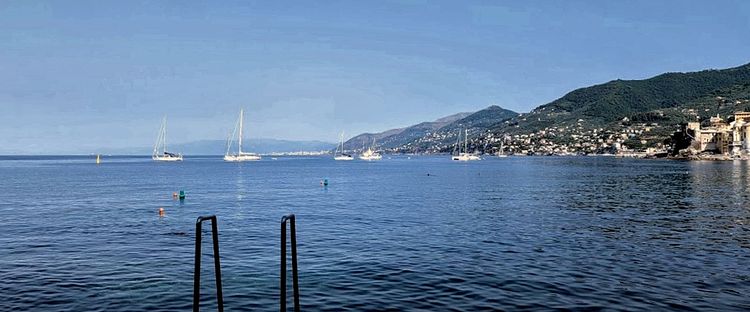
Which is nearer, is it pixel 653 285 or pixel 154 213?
pixel 653 285

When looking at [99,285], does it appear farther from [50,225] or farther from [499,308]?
[50,225]

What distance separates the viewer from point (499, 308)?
20.1 metres

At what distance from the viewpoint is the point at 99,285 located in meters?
23.4

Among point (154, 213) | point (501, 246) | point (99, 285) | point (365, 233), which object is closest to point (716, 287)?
point (501, 246)

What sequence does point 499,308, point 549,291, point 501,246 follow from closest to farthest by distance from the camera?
point 499,308 → point 549,291 → point 501,246

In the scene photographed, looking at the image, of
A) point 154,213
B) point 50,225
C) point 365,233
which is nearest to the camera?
point 365,233

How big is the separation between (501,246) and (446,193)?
144 ft

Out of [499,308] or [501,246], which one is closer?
[499,308]

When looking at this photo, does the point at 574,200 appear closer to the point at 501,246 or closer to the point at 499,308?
the point at 501,246

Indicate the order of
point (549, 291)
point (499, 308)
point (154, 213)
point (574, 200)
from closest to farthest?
point (499, 308) < point (549, 291) < point (154, 213) < point (574, 200)

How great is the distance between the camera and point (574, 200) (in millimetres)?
62688

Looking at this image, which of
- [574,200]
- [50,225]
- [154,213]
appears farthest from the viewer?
[574,200]

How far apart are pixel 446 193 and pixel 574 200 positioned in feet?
60.1

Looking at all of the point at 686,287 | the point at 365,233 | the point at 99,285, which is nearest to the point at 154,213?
the point at 365,233
